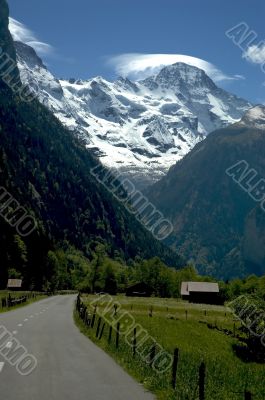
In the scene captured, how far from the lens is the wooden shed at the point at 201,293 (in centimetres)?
16638

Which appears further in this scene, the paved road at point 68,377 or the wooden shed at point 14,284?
the wooden shed at point 14,284

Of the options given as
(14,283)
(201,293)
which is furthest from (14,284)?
(201,293)

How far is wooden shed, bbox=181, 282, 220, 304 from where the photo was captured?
16638 cm

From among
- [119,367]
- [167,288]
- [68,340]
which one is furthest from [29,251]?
[119,367]

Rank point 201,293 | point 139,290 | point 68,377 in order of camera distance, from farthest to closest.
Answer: point 139,290, point 201,293, point 68,377

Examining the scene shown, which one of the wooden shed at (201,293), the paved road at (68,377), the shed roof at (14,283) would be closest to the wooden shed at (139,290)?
the wooden shed at (201,293)

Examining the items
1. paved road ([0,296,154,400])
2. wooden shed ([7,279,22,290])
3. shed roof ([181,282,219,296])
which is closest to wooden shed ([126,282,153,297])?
shed roof ([181,282,219,296])

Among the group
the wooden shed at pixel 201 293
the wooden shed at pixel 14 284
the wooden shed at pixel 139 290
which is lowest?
the wooden shed at pixel 14 284

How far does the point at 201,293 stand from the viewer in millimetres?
166875

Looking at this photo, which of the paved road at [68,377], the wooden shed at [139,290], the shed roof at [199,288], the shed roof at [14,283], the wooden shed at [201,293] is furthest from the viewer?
the wooden shed at [139,290]

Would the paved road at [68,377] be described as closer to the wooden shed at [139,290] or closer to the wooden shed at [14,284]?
the wooden shed at [14,284]

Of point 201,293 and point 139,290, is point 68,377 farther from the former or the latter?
point 139,290

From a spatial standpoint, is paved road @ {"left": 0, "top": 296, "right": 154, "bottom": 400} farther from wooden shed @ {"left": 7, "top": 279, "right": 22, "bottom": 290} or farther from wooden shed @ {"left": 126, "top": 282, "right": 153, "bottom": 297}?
wooden shed @ {"left": 126, "top": 282, "right": 153, "bottom": 297}

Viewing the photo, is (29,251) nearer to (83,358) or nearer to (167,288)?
(167,288)
